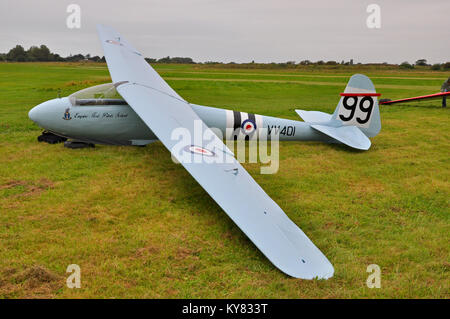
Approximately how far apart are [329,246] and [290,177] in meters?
3.10

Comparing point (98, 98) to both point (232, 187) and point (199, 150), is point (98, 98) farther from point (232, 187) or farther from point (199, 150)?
point (232, 187)

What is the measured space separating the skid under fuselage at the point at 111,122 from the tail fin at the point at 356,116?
7.92ft

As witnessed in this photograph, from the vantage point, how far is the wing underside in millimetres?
3957

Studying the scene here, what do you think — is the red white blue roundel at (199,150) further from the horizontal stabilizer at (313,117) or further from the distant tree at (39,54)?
the distant tree at (39,54)

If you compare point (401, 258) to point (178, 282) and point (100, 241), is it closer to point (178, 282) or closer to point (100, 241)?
point (178, 282)

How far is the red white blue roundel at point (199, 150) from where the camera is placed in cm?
532

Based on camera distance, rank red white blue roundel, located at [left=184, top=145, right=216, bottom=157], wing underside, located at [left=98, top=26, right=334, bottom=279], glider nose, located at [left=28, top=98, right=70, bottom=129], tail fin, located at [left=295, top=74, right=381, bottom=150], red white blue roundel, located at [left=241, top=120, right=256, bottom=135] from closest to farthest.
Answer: wing underside, located at [left=98, top=26, right=334, bottom=279] < red white blue roundel, located at [left=184, top=145, right=216, bottom=157] < glider nose, located at [left=28, top=98, right=70, bottom=129] < red white blue roundel, located at [left=241, top=120, right=256, bottom=135] < tail fin, located at [left=295, top=74, right=381, bottom=150]

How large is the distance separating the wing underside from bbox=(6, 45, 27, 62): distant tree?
124m

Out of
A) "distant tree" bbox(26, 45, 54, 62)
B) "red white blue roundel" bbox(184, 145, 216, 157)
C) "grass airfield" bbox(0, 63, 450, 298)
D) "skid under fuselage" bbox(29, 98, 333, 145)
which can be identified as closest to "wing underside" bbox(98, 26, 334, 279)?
"red white blue roundel" bbox(184, 145, 216, 157)

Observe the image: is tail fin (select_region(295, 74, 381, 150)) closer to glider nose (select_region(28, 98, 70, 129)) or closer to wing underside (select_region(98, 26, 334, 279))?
wing underside (select_region(98, 26, 334, 279))

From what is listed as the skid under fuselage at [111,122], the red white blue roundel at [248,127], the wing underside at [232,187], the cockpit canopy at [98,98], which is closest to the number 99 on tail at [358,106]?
the skid under fuselage at [111,122]

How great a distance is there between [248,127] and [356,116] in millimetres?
3646

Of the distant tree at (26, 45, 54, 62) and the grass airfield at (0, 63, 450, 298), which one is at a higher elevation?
the distant tree at (26, 45, 54, 62)

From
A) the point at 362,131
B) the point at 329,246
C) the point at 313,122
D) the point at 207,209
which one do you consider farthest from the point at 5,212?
the point at 362,131
